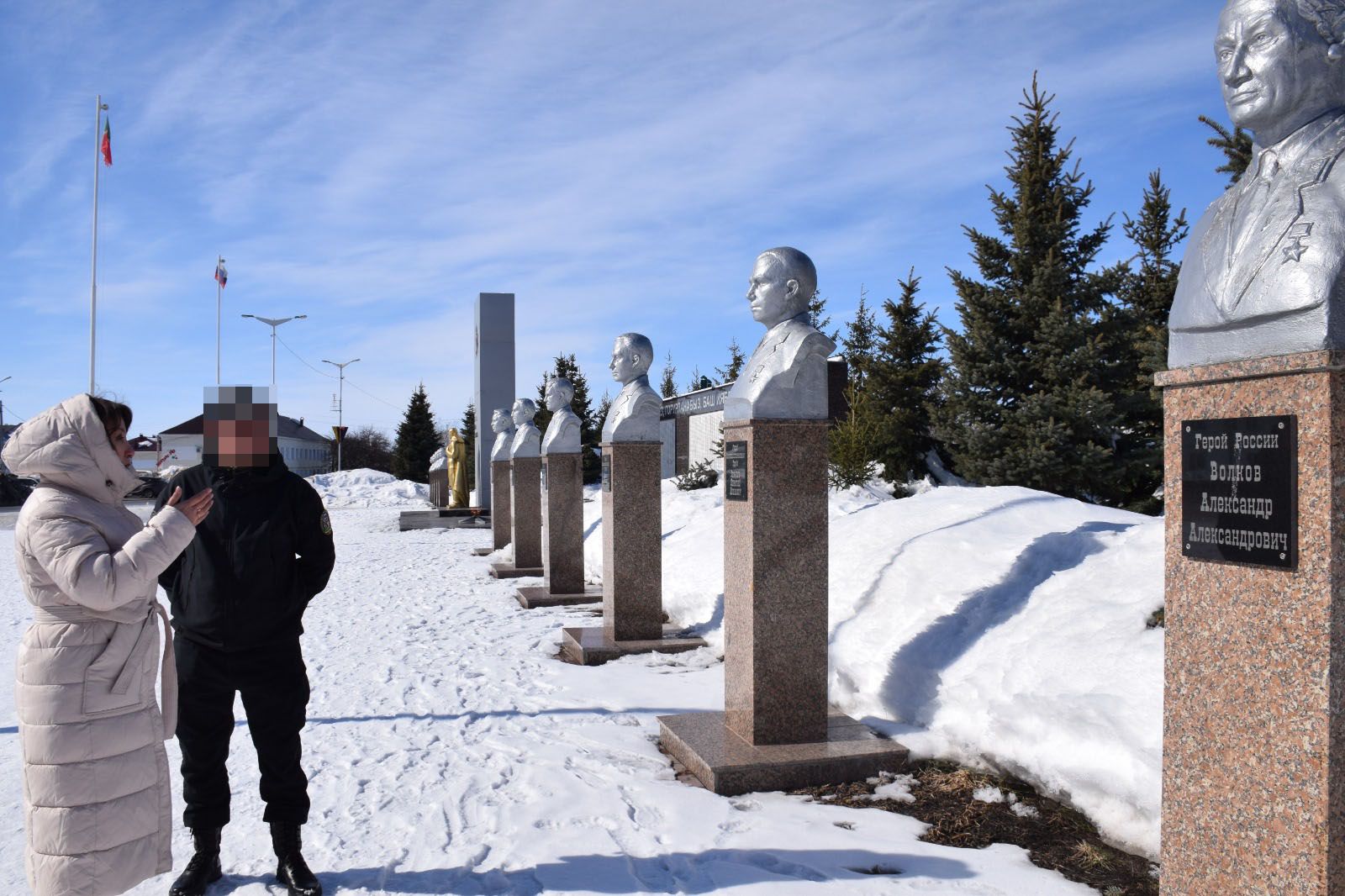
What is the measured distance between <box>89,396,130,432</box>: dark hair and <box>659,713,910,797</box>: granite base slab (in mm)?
2952

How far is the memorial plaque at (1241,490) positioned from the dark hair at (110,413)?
3.46 m

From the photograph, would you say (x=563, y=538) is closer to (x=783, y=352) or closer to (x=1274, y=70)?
(x=783, y=352)

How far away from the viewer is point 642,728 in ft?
18.1

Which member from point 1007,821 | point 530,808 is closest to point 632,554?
point 530,808

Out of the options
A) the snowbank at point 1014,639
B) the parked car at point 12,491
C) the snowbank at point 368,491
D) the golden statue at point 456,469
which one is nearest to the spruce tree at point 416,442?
the snowbank at point 368,491

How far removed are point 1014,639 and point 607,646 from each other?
3341 mm

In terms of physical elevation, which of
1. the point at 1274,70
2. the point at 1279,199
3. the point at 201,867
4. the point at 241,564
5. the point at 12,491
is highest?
the point at 1274,70

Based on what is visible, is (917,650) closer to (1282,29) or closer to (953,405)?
(1282,29)

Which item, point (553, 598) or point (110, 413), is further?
point (553, 598)

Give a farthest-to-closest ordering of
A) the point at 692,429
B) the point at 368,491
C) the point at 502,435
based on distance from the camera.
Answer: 1. the point at 368,491
2. the point at 692,429
3. the point at 502,435

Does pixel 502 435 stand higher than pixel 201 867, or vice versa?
pixel 502 435

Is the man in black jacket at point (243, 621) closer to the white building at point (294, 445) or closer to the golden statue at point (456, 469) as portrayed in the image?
the golden statue at point (456, 469)

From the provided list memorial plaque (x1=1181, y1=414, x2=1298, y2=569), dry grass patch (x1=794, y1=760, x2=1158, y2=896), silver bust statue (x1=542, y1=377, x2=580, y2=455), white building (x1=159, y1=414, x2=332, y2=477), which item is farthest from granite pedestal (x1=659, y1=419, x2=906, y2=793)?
white building (x1=159, y1=414, x2=332, y2=477)

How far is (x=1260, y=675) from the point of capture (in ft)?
8.50
